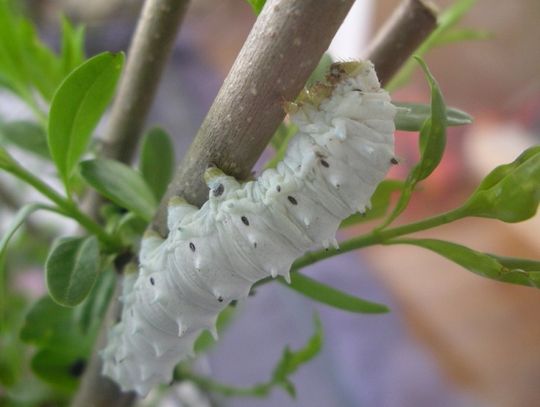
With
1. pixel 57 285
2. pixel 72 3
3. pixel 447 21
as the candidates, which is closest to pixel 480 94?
pixel 447 21

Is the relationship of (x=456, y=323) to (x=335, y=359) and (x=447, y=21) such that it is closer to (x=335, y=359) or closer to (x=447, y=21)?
(x=335, y=359)

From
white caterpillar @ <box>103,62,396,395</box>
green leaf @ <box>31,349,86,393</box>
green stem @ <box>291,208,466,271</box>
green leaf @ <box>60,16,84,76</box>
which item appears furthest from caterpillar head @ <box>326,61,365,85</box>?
green leaf @ <box>31,349,86,393</box>

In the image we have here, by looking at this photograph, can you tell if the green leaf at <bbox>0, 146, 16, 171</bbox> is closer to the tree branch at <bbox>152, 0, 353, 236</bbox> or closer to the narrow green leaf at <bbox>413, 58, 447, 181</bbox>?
the tree branch at <bbox>152, 0, 353, 236</bbox>

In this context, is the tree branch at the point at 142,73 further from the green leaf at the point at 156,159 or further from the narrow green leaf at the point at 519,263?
the narrow green leaf at the point at 519,263

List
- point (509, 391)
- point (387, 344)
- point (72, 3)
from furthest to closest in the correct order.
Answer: point (72, 3)
point (387, 344)
point (509, 391)

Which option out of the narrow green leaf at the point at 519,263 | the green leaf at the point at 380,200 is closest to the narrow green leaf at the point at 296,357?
the green leaf at the point at 380,200

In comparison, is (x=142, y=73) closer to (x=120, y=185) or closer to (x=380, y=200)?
(x=120, y=185)

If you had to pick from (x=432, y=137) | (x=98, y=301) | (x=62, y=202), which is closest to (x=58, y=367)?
(x=98, y=301)

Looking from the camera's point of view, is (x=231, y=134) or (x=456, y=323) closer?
(x=231, y=134)
